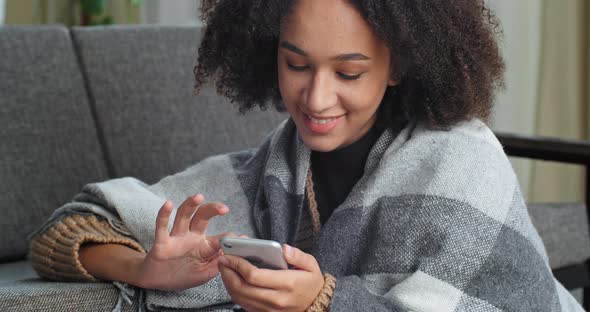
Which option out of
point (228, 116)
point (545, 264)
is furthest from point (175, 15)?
point (545, 264)

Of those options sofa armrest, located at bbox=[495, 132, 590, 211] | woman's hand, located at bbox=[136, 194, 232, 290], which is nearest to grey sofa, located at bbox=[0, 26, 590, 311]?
sofa armrest, located at bbox=[495, 132, 590, 211]

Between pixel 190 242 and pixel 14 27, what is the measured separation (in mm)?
986

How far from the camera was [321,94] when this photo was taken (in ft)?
3.99

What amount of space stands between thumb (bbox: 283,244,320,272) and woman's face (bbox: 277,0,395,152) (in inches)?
9.2

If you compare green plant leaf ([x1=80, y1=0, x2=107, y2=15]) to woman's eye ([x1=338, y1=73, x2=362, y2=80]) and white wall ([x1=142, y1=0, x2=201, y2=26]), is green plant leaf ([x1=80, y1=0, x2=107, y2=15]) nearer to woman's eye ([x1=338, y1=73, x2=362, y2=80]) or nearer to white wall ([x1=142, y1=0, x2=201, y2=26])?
white wall ([x1=142, y1=0, x2=201, y2=26])

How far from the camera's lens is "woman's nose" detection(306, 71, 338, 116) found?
121cm

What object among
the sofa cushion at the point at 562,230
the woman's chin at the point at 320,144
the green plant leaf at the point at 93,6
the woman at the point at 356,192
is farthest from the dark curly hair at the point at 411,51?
the green plant leaf at the point at 93,6

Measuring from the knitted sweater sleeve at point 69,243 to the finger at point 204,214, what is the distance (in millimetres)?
206

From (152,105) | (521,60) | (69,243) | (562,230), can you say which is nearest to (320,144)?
(69,243)

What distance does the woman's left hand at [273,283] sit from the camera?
1049 mm

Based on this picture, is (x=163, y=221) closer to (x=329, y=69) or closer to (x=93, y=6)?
(x=329, y=69)

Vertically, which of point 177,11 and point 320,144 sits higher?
point 320,144

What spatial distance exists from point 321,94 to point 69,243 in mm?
444

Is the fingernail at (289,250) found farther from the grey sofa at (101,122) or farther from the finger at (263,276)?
the grey sofa at (101,122)
